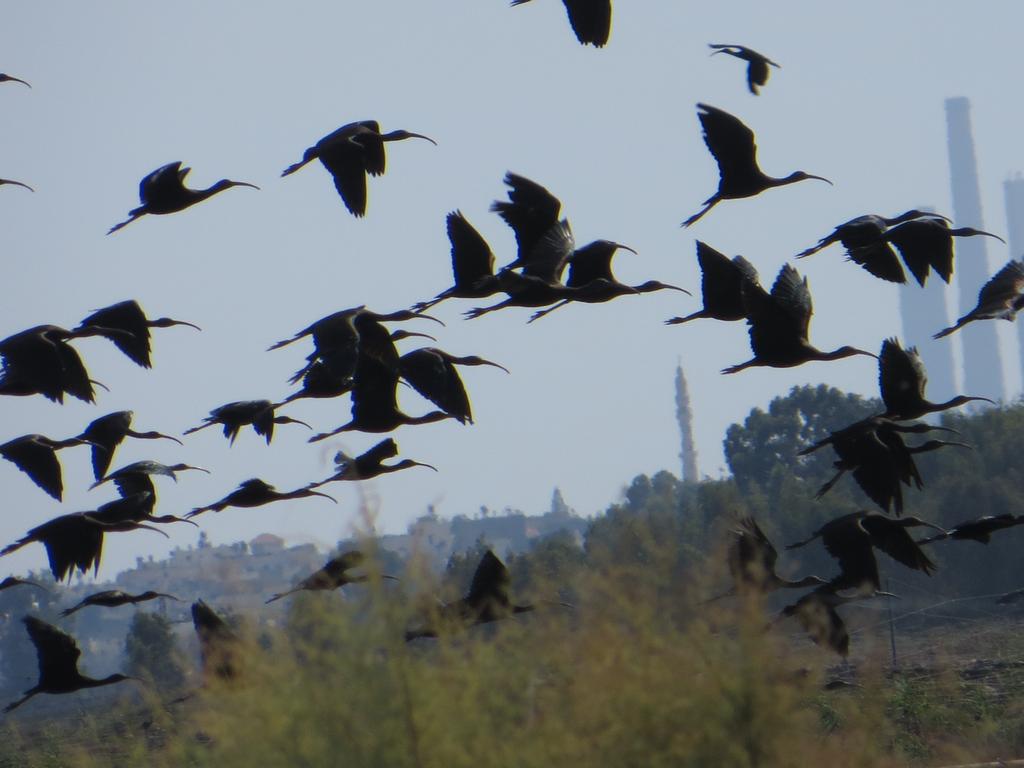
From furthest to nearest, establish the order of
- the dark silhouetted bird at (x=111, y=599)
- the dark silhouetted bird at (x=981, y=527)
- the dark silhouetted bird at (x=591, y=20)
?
1. the dark silhouetted bird at (x=591, y=20)
2. the dark silhouetted bird at (x=111, y=599)
3. the dark silhouetted bird at (x=981, y=527)

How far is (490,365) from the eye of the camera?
589cm

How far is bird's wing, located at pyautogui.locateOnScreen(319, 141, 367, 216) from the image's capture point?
20.5 ft

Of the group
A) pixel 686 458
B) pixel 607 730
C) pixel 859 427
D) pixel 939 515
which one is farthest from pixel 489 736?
pixel 686 458

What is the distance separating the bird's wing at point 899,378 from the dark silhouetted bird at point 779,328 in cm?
13

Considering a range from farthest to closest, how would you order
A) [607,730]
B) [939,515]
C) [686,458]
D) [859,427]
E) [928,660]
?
[686,458] < [939,515] < [928,660] < [859,427] < [607,730]

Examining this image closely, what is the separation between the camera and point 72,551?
5.62m

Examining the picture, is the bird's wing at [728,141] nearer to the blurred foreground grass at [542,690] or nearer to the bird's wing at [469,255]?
the bird's wing at [469,255]

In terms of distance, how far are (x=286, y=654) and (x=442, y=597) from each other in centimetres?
57

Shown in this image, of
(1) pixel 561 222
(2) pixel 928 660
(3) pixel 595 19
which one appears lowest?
(2) pixel 928 660

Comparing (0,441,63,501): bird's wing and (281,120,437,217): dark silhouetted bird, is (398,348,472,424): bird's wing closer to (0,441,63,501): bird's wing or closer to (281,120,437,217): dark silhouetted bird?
(281,120,437,217): dark silhouetted bird

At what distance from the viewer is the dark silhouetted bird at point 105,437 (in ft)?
19.9

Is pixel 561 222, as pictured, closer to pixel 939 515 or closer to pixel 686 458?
pixel 939 515

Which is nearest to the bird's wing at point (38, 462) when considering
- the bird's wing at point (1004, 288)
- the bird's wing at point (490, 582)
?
the bird's wing at point (490, 582)

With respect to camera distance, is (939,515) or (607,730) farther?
(939,515)
